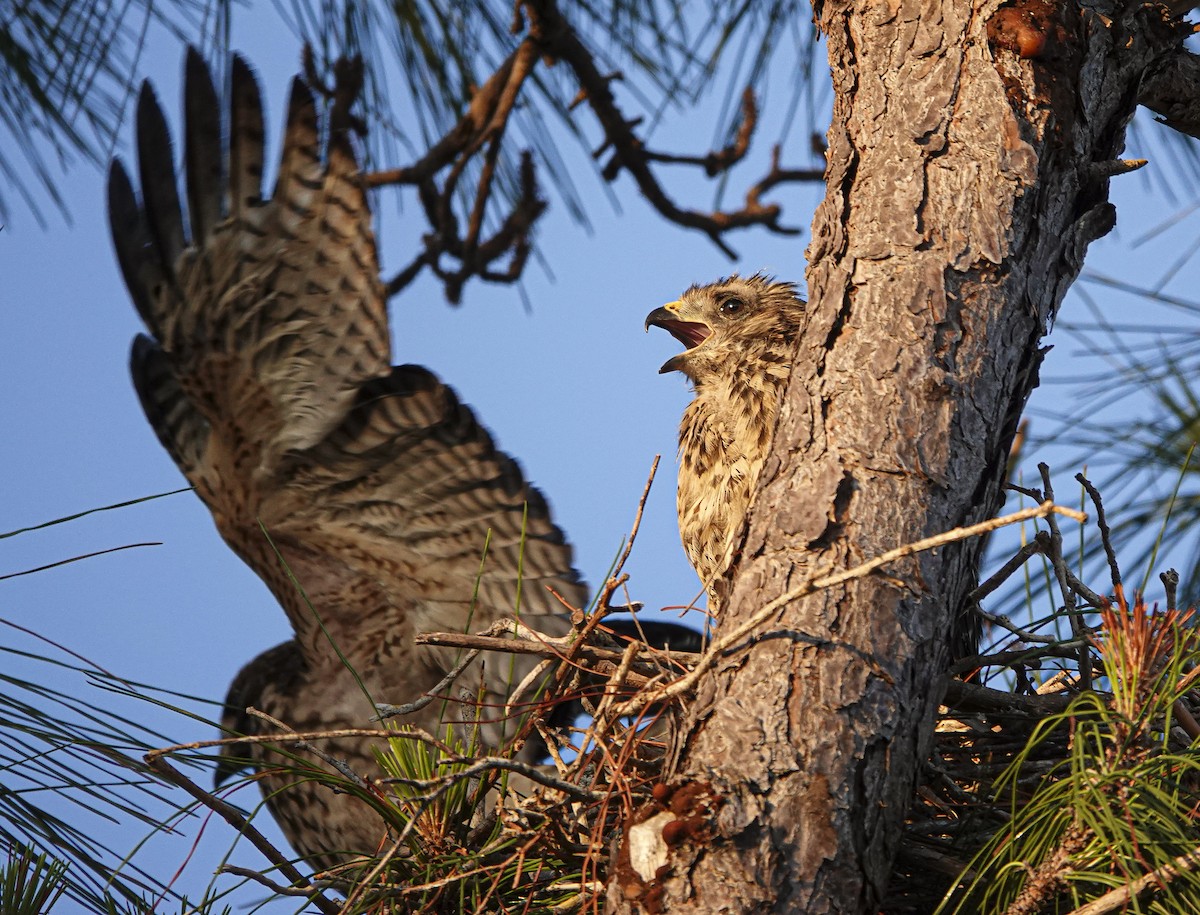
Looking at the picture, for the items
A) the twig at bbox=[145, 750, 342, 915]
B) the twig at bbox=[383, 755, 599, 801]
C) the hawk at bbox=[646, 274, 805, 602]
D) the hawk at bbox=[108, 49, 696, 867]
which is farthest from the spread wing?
the twig at bbox=[383, 755, 599, 801]

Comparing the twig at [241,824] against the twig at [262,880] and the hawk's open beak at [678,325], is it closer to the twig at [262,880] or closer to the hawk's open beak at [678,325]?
the twig at [262,880]

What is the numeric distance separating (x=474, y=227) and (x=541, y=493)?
1.21 m

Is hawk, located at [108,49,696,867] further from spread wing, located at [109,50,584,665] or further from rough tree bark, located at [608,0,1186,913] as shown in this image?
rough tree bark, located at [608,0,1186,913]

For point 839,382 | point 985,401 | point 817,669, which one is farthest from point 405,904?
point 985,401

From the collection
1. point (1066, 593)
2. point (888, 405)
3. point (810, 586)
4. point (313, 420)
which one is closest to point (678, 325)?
point (313, 420)

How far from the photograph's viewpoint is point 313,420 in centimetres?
342

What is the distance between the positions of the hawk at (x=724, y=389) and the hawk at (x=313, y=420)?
52 centimetres

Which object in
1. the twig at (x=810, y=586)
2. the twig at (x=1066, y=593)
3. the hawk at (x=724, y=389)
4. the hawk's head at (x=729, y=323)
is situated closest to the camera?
the twig at (x=810, y=586)

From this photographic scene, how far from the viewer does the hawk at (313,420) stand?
134 inches

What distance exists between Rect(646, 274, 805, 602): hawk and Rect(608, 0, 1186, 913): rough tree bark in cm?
79

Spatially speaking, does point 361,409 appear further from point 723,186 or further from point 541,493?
point 723,186

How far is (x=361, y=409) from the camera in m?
3.50

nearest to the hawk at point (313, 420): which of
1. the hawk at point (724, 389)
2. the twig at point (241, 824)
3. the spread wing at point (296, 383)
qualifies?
the spread wing at point (296, 383)

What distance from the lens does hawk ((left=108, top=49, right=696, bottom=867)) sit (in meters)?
3.40
